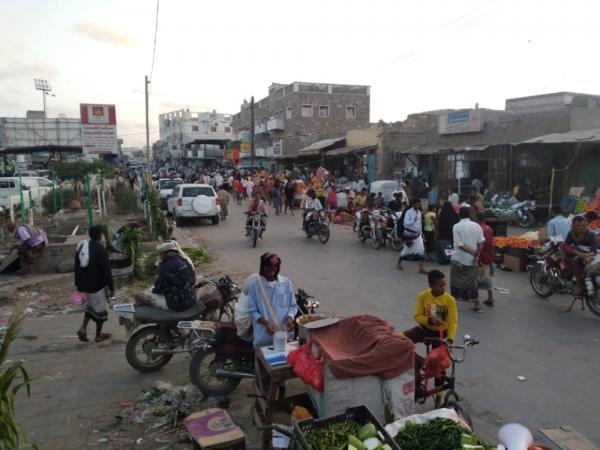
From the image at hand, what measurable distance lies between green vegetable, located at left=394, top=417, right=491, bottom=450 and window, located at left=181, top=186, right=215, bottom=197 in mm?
17018

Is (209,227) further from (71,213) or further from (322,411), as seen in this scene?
(322,411)

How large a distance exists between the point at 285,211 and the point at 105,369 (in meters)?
18.1

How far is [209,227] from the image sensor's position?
63.1 feet

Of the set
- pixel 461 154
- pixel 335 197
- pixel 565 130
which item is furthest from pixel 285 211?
pixel 565 130

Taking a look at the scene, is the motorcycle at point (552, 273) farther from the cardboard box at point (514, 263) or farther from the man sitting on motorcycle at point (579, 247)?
the cardboard box at point (514, 263)

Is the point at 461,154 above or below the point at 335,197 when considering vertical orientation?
above

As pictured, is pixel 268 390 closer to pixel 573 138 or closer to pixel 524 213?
pixel 573 138

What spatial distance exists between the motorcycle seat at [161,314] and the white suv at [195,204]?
13514mm

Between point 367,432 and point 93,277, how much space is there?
4774 millimetres

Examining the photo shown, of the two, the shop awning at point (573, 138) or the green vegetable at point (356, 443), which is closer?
the green vegetable at point (356, 443)

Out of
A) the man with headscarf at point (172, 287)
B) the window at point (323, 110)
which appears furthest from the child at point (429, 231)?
the window at point (323, 110)

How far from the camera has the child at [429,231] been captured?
1212 cm

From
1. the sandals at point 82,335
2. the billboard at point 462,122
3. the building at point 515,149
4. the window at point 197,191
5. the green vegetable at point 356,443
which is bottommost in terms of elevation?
the sandals at point 82,335

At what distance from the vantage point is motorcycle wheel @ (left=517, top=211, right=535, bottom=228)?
16969mm
